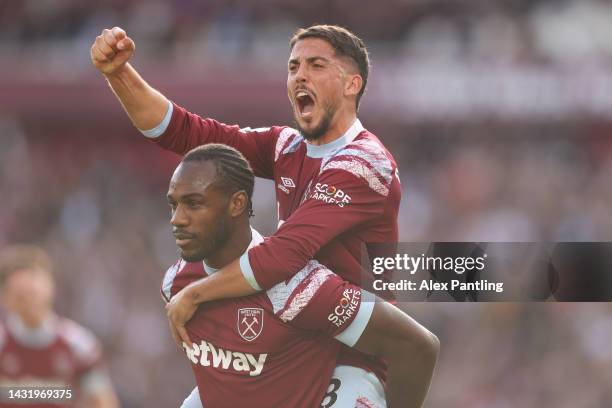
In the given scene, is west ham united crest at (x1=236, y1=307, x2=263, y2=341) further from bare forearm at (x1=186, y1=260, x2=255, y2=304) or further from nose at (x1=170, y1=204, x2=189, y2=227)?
nose at (x1=170, y1=204, x2=189, y2=227)

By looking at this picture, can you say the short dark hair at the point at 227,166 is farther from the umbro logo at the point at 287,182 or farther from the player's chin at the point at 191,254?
the umbro logo at the point at 287,182

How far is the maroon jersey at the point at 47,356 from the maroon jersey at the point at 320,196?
3.55 m

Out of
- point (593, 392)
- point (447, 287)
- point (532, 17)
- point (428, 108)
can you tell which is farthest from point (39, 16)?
point (447, 287)

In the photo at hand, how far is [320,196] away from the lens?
15.0 feet

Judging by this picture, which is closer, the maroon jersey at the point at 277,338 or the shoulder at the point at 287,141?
the maroon jersey at the point at 277,338

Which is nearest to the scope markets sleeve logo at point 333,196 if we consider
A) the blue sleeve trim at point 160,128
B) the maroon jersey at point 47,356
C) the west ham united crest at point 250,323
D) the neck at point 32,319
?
the west ham united crest at point 250,323

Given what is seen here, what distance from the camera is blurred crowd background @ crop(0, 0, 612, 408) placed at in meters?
13.8

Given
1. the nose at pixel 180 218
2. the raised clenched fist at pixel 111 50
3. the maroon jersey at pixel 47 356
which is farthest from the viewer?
the maroon jersey at pixel 47 356

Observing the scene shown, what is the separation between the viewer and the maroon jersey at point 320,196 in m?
4.43

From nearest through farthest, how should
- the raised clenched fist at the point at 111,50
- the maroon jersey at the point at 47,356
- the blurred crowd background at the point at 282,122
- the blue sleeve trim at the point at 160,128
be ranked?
the raised clenched fist at the point at 111,50 → the blue sleeve trim at the point at 160,128 → the maroon jersey at the point at 47,356 → the blurred crowd background at the point at 282,122

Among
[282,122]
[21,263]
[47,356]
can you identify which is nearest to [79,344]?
[47,356]

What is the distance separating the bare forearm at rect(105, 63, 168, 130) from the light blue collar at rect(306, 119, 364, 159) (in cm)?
64

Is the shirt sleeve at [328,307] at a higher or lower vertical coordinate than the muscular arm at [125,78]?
lower

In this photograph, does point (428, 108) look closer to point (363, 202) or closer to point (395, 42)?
point (395, 42)
